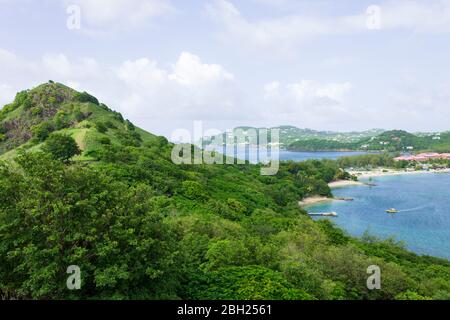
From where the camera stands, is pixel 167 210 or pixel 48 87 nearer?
pixel 167 210

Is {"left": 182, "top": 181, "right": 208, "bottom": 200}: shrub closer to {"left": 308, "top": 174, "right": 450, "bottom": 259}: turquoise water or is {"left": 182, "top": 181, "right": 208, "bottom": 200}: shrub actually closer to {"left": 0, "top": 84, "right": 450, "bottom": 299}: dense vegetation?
{"left": 0, "top": 84, "right": 450, "bottom": 299}: dense vegetation

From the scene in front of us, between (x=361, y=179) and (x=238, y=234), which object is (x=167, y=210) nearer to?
(x=238, y=234)

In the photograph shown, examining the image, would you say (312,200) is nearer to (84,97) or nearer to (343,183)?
(343,183)

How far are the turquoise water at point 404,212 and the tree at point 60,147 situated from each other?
149ft

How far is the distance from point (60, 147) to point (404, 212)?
69557 mm

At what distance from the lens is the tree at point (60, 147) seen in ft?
111

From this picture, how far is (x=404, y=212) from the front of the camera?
78.9m

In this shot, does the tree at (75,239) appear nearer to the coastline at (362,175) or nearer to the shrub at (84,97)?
the shrub at (84,97)

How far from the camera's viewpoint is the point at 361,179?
13062cm

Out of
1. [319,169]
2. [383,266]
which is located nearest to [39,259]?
[383,266]

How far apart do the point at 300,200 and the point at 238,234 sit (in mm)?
70569

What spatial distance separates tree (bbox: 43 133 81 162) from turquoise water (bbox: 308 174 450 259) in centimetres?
4536

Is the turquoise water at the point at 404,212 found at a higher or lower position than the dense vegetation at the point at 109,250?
lower

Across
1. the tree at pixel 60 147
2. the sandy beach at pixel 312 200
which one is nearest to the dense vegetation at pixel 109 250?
the tree at pixel 60 147
